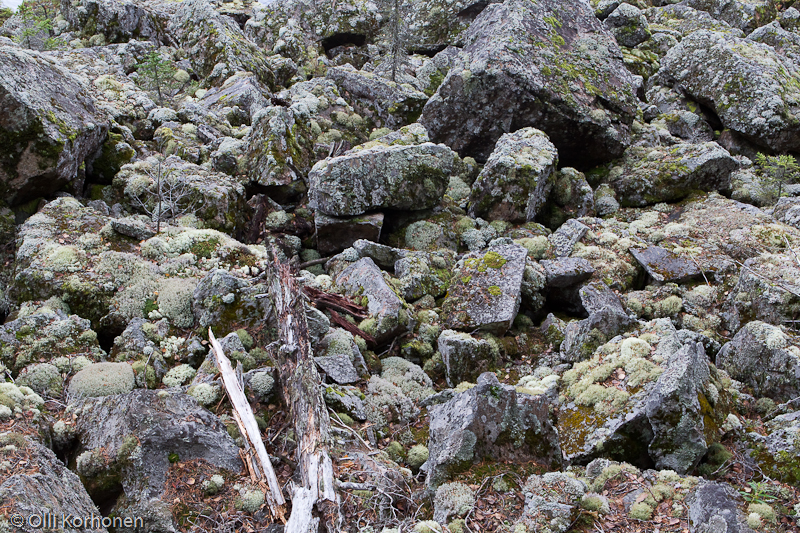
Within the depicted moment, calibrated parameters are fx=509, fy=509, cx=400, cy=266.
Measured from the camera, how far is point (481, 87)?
55.3 ft

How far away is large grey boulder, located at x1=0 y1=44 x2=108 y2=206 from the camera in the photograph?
11.8 m

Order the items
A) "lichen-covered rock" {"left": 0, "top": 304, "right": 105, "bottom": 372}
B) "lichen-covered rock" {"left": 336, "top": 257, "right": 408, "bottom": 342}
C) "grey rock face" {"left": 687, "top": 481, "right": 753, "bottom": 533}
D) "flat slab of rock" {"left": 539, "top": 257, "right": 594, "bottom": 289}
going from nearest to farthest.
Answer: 1. "grey rock face" {"left": 687, "top": 481, "right": 753, "bottom": 533}
2. "lichen-covered rock" {"left": 0, "top": 304, "right": 105, "bottom": 372}
3. "lichen-covered rock" {"left": 336, "top": 257, "right": 408, "bottom": 342}
4. "flat slab of rock" {"left": 539, "top": 257, "right": 594, "bottom": 289}

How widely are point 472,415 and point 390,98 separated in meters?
16.0

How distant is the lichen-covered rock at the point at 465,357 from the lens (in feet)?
34.4

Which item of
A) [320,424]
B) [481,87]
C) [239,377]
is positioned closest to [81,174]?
[239,377]

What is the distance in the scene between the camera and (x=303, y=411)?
7.48 meters

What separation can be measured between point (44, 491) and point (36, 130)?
1021 cm

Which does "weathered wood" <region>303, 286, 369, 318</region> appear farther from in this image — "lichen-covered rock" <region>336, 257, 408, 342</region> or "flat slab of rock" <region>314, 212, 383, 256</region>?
"flat slab of rock" <region>314, 212, 383, 256</region>

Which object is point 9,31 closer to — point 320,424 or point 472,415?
point 320,424

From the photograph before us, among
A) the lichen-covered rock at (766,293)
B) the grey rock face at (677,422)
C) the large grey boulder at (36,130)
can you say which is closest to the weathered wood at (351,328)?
the grey rock face at (677,422)

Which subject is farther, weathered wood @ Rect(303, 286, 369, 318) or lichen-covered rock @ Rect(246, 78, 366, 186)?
lichen-covered rock @ Rect(246, 78, 366, 186)

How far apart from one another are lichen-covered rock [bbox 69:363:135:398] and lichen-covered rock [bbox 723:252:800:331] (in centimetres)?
1179

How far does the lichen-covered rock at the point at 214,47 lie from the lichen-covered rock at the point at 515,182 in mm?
11981

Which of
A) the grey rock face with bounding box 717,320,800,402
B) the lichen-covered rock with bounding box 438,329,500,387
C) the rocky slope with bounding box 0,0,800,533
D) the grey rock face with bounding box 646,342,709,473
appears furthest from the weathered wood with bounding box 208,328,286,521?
the grey rock face with bounding box 717,320,800,402
